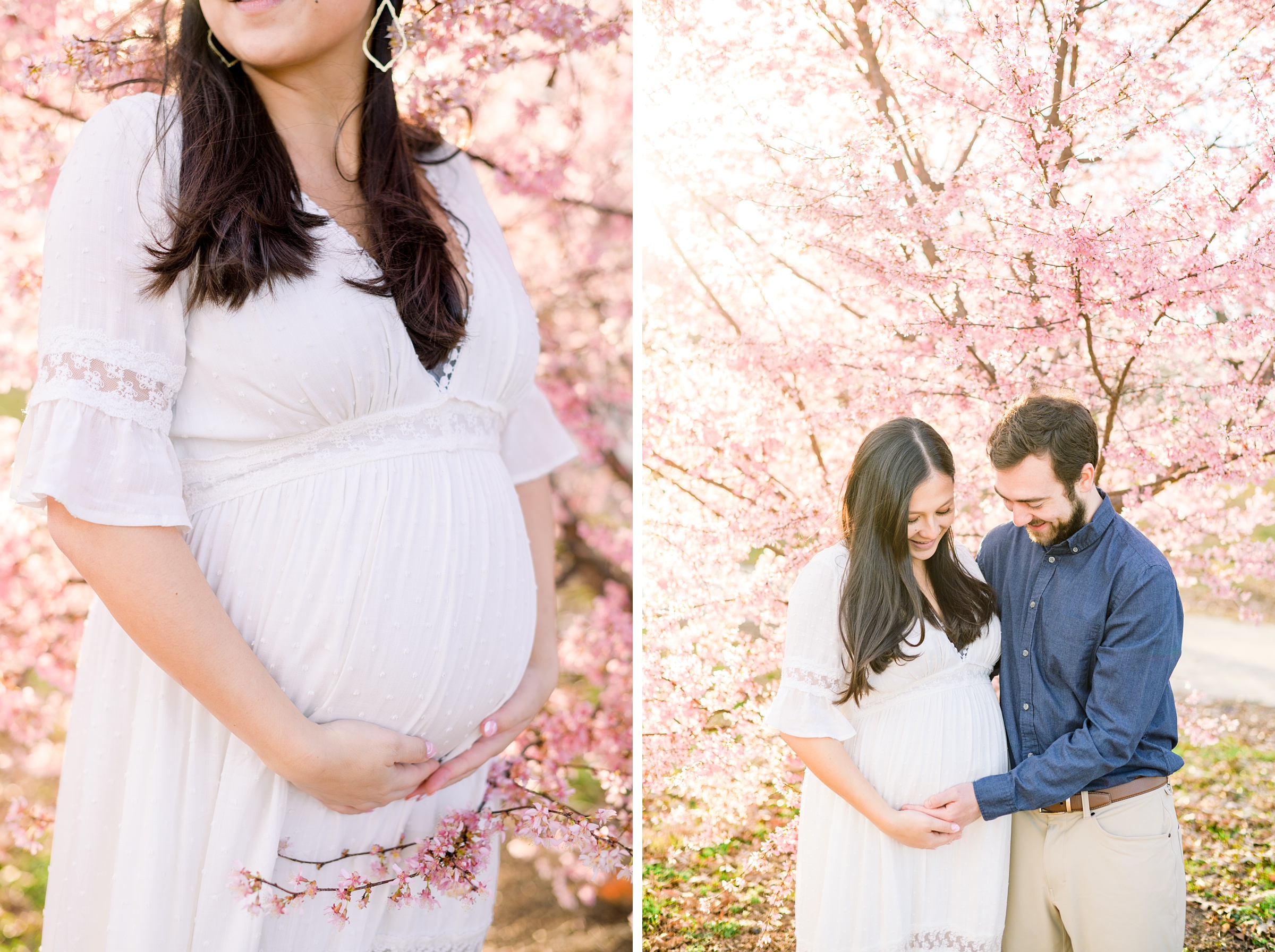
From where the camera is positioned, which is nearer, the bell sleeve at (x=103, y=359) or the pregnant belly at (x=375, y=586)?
the bell sleeve at (x=103, y=359)

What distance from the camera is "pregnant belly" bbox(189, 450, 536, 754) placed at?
1047mm

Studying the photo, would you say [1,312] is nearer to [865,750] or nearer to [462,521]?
[462,521]

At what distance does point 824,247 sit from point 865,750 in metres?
0.95

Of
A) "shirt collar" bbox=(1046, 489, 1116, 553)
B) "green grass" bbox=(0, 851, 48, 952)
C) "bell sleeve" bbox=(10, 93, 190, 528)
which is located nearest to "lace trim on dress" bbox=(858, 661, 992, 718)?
"shirt collar" bbox=(1046, 489, 1116, 553)

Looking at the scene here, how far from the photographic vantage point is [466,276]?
4.20 feet

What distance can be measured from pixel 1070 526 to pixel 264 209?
4.19ft

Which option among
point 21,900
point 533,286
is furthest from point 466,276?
point 21,900

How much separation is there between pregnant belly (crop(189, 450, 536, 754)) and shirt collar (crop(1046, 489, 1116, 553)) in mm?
923

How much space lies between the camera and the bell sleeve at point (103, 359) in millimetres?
897

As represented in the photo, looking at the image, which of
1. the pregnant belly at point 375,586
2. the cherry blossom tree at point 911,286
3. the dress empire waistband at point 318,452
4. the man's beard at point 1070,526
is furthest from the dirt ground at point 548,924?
the dress empire waistband at point 318,452

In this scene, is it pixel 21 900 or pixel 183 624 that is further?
pixel 21 900

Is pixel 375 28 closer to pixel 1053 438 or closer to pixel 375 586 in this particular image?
pixel 375 586

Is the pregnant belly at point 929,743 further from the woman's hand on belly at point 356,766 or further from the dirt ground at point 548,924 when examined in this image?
the dirt ground at point 548,924

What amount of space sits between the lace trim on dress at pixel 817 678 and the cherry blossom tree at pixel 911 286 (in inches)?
16.1
